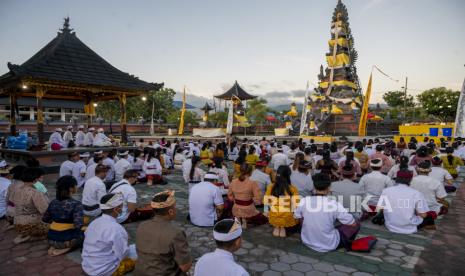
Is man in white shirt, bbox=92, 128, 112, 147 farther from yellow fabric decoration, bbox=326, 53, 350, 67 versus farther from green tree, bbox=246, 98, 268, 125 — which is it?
green tree, bbox=246, 98, 268, 125

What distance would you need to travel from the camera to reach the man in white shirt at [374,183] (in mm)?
6234

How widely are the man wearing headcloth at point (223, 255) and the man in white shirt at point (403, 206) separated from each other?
13.5 ft

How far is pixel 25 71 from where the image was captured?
11391 mm

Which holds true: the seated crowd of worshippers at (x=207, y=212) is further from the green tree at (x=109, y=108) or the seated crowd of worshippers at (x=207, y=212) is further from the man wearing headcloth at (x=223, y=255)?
the green tree at (x=109, y=108)

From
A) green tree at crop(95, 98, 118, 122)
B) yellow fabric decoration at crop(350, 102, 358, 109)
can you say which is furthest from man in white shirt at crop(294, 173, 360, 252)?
green tree at crop(95, 98, 118, 122)

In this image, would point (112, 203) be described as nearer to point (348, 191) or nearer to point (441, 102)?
point (348, 191)

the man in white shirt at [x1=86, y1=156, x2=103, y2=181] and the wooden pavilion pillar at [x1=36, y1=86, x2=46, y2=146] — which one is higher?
the wooden pavilion pillar at [x1=36, y1=86, x2=46, y2=146]

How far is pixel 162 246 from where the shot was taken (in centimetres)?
283

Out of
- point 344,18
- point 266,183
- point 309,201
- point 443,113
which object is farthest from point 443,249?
point 443,113

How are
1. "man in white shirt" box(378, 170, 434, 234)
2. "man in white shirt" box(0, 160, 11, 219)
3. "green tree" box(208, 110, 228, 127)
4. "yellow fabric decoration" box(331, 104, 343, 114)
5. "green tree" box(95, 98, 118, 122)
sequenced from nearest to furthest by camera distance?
1. "man in white shirt" box(378, 170, 434, 234)
2. "man in white shirt" box(0, 160, 11, 219)
3. "yellow fabric decoration" box(331, 104, 343, 114)
4. "green tree" box(208, 110, 228, 127)
5. "green tree" box(95, 98, 118, 122)

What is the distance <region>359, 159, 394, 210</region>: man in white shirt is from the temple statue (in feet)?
110

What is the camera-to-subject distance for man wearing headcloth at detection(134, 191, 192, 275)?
9.19 feet

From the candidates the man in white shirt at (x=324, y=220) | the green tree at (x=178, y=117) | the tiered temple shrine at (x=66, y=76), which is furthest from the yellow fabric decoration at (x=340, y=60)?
the man in white shirt at (x=324, y=220)

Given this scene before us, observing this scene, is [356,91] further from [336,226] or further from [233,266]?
[233,266]
